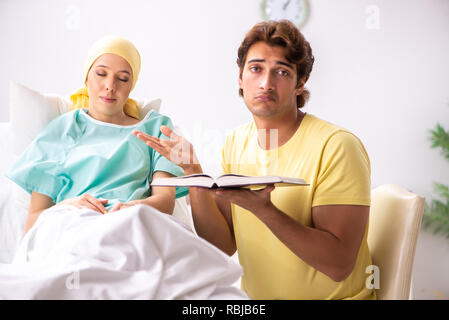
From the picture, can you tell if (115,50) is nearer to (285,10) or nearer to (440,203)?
(285,10)

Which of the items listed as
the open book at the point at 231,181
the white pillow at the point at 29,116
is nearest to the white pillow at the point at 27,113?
the white pillow at the point at 29,116

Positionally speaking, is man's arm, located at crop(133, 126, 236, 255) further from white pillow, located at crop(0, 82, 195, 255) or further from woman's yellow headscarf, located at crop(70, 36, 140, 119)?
woman's yellow headscarf, located at crop(70, 36, 140, 119)

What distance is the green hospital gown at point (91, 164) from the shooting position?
4.63 ft

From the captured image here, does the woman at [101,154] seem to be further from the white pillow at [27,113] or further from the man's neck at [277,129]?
the man's neck at [277,129]

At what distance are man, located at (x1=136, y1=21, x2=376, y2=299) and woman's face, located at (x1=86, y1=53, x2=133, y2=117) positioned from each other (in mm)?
336

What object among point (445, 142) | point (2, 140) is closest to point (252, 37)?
point (2, 140)

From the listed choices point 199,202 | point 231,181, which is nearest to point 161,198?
point 199,202

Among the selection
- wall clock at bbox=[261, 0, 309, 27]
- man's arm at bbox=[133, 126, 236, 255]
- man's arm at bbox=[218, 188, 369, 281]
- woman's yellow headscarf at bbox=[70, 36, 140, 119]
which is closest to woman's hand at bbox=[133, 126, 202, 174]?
man's arm at bbox=[133, 126, 236, 255]

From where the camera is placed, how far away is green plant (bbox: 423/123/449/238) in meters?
2.90

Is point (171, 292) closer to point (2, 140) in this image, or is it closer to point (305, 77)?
point (305, 77)

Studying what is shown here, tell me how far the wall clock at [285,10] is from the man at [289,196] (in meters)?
1.74

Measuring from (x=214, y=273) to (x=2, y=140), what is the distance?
1306mm

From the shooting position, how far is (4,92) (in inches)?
117
